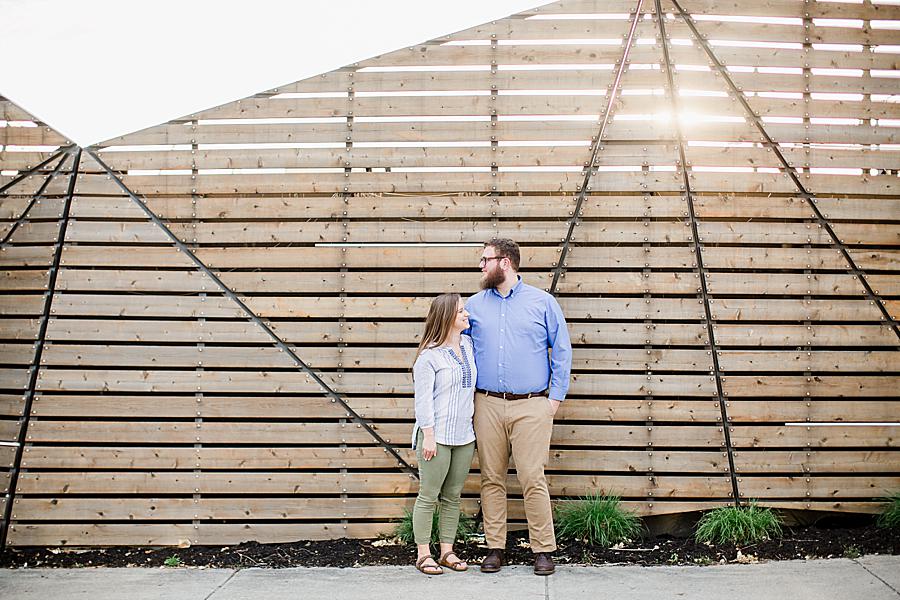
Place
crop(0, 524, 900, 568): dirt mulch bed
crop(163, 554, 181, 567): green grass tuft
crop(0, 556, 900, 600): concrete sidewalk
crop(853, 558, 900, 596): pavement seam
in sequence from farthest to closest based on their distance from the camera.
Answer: crop(163, 554, 181, 567): green grass tuft → crop(0, 524, 900, 568): dirt mulch bed → crop(0, 556, 900, 600): concrete sidewalk → crop(853, 558, 900, 596): pavement seam

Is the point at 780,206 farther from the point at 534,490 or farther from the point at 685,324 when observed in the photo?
the point at 534,490

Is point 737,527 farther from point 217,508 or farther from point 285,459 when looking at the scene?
point 217,508

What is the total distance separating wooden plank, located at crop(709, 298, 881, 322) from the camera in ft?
20.1

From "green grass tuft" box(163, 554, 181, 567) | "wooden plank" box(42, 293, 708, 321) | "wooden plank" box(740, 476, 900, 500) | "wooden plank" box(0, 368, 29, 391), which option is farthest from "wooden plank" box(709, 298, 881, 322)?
"wooden plank" box(0, 368, 29, 391)

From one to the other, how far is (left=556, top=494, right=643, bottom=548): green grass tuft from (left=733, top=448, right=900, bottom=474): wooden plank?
961 mm

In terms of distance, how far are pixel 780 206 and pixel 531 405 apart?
8.41 feet

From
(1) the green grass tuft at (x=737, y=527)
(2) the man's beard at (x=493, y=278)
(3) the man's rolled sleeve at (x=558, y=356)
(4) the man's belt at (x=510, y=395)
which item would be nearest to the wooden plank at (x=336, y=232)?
(2) the man's beard at (x=493, y=278)

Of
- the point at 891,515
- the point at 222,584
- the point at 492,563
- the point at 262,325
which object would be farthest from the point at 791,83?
the point at 222,584

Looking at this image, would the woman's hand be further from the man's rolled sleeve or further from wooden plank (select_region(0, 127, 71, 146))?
wooden plank (select_region(0, 127, 71, 146))

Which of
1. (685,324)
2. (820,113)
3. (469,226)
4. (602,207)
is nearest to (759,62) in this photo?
(820,113)

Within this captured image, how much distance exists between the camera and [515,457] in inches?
210

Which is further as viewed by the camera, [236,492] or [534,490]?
[236,492]

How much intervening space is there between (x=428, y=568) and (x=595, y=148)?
3.27m

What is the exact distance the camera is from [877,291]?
242 inches
